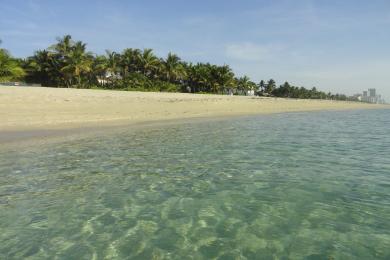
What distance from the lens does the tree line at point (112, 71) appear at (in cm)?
5306

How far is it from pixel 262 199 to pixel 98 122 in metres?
17.8

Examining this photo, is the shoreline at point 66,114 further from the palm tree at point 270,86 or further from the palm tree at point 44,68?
the palm tree at point 270,86

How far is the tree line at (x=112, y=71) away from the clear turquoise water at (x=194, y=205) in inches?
1601

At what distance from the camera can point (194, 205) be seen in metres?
6.91

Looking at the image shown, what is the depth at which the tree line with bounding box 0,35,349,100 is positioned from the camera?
53.1 metres

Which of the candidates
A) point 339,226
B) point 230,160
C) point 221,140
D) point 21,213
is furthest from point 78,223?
point 221,140

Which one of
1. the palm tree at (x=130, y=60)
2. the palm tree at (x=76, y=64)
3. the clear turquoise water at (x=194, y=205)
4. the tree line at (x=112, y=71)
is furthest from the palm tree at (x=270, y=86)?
the clear turquoise water at (x=194, y=205)

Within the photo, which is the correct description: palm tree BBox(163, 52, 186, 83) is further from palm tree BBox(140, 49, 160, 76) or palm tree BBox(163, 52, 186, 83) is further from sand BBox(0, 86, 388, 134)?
sand BBox(0, 86, 388, 134)

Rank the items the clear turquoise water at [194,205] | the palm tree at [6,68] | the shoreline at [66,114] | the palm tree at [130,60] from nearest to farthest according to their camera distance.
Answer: the clear turquoise water at [194,205]
the shoreline at [66,114]
the palm tree at [6,68]
the palm tree at [130,60]

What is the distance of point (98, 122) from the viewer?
76.3 ft

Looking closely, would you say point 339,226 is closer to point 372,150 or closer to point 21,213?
point 21,213

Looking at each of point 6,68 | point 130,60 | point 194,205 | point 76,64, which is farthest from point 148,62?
point 194,205

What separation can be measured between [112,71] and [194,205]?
194ft

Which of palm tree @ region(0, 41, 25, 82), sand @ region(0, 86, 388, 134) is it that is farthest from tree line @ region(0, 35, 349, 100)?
sand @ region(0, 86, 388, 134)
